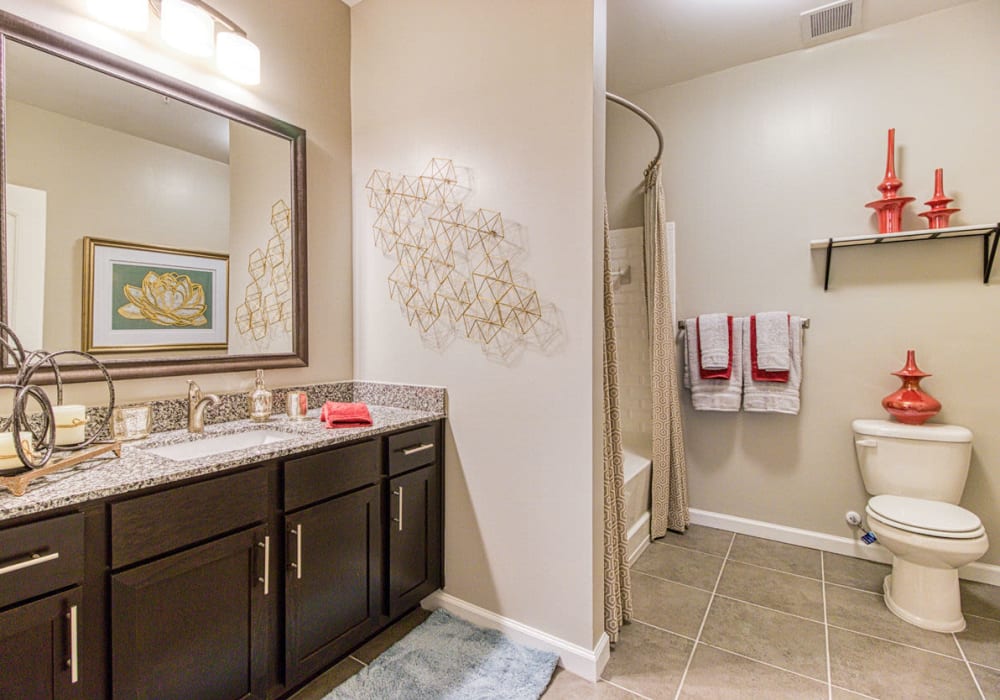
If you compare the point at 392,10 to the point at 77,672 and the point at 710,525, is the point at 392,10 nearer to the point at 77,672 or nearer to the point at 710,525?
the point at 77,672

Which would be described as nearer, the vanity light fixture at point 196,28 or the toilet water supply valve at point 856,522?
the vanity light fixture at point 196,28

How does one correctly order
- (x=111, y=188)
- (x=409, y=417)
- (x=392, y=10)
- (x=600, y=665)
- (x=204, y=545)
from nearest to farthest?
(x=204, y=545) < (x=111, y=188) < (x=600, y=665) < (x=409, y=417) < (x=392, y=10)

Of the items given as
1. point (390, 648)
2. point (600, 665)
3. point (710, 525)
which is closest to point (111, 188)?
point (390, 648)

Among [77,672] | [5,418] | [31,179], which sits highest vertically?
[31,179]

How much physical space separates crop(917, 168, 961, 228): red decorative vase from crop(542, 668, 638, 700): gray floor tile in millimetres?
2477

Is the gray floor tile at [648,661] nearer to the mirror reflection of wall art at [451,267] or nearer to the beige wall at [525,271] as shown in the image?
the beige wall at [525,271]

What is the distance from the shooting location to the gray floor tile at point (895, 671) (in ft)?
5.14

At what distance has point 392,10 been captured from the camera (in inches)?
85.8

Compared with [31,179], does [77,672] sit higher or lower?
lower

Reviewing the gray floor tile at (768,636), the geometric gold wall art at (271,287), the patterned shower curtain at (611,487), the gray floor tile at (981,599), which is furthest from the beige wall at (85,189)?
the gray floor tile at (981,599)

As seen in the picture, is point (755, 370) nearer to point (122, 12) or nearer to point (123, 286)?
point (123, 286)

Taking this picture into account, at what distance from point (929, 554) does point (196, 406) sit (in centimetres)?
284

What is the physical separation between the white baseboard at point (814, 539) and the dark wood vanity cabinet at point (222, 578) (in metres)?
1.89

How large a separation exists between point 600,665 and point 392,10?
284 cm
